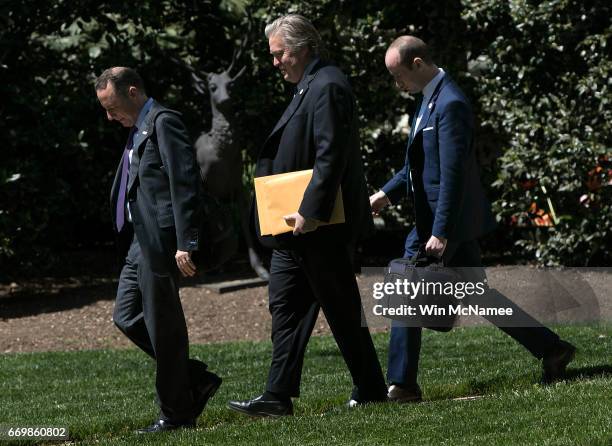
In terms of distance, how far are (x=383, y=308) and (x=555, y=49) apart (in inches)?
264

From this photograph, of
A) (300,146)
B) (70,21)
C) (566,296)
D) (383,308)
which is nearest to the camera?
(300,146)

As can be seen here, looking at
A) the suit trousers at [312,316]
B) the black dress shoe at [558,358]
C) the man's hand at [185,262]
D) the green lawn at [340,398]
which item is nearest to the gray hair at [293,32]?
the suit trousers at [312,316]

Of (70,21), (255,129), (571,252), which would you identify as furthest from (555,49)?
(70,21)

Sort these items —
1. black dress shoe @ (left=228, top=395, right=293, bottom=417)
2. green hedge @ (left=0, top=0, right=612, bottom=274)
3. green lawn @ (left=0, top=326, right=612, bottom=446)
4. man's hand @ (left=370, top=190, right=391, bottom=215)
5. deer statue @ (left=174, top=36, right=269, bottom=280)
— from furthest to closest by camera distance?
deer statue @ (left=174, top=36, right=269, bottom=280) → green hedge @ (left=0, top=0, right=612, bottom=274) → man's hand @ (left=370, top=190, right=391, bottom=215) → black dress shoe @ (left=228, top=395, right=293, bottom=417) → green lawn @ (left=0, top=326, right=612, bottom=446)

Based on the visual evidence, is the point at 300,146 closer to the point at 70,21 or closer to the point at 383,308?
the point at 383,308

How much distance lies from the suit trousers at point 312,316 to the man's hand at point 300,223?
0.20 meters

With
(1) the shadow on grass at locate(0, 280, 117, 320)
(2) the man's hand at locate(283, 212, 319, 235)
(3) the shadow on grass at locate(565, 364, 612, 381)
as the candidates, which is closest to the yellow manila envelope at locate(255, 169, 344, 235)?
(2) the man's hand at locate(283, 212, 319, 235)

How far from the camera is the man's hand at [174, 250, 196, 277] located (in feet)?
18.0

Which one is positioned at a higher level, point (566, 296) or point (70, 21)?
point (70, 21)

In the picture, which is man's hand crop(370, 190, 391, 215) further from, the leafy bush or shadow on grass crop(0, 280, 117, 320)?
shadow on grass crop(0, 280, 117, 320)

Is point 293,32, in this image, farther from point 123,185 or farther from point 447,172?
point 123,185

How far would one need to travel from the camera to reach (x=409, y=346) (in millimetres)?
6184

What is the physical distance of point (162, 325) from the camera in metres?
5.68

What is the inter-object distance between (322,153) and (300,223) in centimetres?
34
